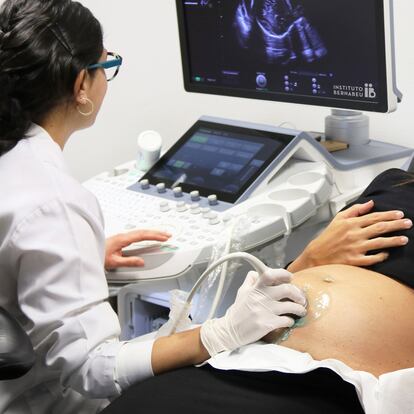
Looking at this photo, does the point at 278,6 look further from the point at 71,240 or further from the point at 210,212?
the point at 71,240

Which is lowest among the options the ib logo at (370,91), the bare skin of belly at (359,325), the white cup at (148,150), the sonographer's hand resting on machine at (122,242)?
the bare skin of belly at (359,325)

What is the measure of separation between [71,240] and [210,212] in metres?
0.58

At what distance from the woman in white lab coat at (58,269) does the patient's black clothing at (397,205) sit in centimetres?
22

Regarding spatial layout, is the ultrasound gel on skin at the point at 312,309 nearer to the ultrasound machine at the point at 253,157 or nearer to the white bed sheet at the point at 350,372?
the white bed sheet at the point at 350,372

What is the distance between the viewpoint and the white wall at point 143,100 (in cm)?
258

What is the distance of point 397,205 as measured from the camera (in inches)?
56.1

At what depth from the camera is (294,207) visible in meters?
1.64

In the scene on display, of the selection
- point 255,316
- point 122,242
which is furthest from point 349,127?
point 255,316

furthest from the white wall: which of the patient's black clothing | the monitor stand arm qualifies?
the patient's black clothing

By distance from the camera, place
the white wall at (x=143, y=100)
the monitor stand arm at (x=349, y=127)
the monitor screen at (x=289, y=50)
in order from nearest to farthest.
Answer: the monitor screen at (x=289, y=50) < the monitor stand arm at (x=349, y=127) < the white wall at (x=143, y=100)

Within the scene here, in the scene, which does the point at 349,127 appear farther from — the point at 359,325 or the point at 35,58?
the point at 35,58

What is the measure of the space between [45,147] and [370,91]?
83cm

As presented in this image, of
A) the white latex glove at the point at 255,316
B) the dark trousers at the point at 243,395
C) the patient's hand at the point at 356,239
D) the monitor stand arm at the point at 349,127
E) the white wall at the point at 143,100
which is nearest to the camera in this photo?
the dark trousers at the point at 243,395

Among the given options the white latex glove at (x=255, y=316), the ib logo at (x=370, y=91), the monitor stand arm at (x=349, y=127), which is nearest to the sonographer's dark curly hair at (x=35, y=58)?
the white latex glove at (x=255, y=316)
